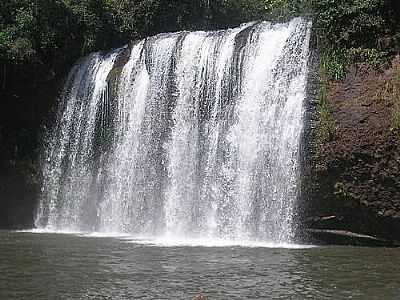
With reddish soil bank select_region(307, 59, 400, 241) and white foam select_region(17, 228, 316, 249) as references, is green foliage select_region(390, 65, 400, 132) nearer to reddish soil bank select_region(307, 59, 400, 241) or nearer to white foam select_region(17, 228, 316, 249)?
reddish soil bank select_region(307, 59, 400, 241)

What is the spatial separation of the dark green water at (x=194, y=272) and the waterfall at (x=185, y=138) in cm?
310

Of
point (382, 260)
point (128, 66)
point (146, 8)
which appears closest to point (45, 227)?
point (128, 66)

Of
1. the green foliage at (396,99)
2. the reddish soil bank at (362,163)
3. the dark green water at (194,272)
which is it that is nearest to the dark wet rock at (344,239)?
the reddish soil bank at (362,163)

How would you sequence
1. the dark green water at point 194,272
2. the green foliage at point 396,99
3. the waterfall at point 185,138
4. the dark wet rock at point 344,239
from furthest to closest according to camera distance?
the waterfall at point 185,138 → the dark wet rock at point 344,239 → the green foliage at point 396,99 → the dark green water at point 194,272

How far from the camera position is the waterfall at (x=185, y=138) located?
707 inches

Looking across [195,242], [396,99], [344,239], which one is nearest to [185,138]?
[195,242]

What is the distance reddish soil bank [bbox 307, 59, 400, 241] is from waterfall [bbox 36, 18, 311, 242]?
1006mm

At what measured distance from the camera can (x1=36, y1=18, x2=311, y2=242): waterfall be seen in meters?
18.0

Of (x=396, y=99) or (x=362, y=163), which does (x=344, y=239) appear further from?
(x=396, y=99)

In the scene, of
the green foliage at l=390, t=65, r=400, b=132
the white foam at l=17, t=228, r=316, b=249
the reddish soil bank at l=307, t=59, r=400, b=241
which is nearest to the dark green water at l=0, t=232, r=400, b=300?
the white foam at l=17, t=228, r=316, b=249

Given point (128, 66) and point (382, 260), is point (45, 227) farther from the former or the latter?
point (382, 260)

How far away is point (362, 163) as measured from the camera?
15977 mm

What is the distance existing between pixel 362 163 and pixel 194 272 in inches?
251

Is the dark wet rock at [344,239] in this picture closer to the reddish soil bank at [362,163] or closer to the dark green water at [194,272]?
the reddish soil bank at [362,163]
